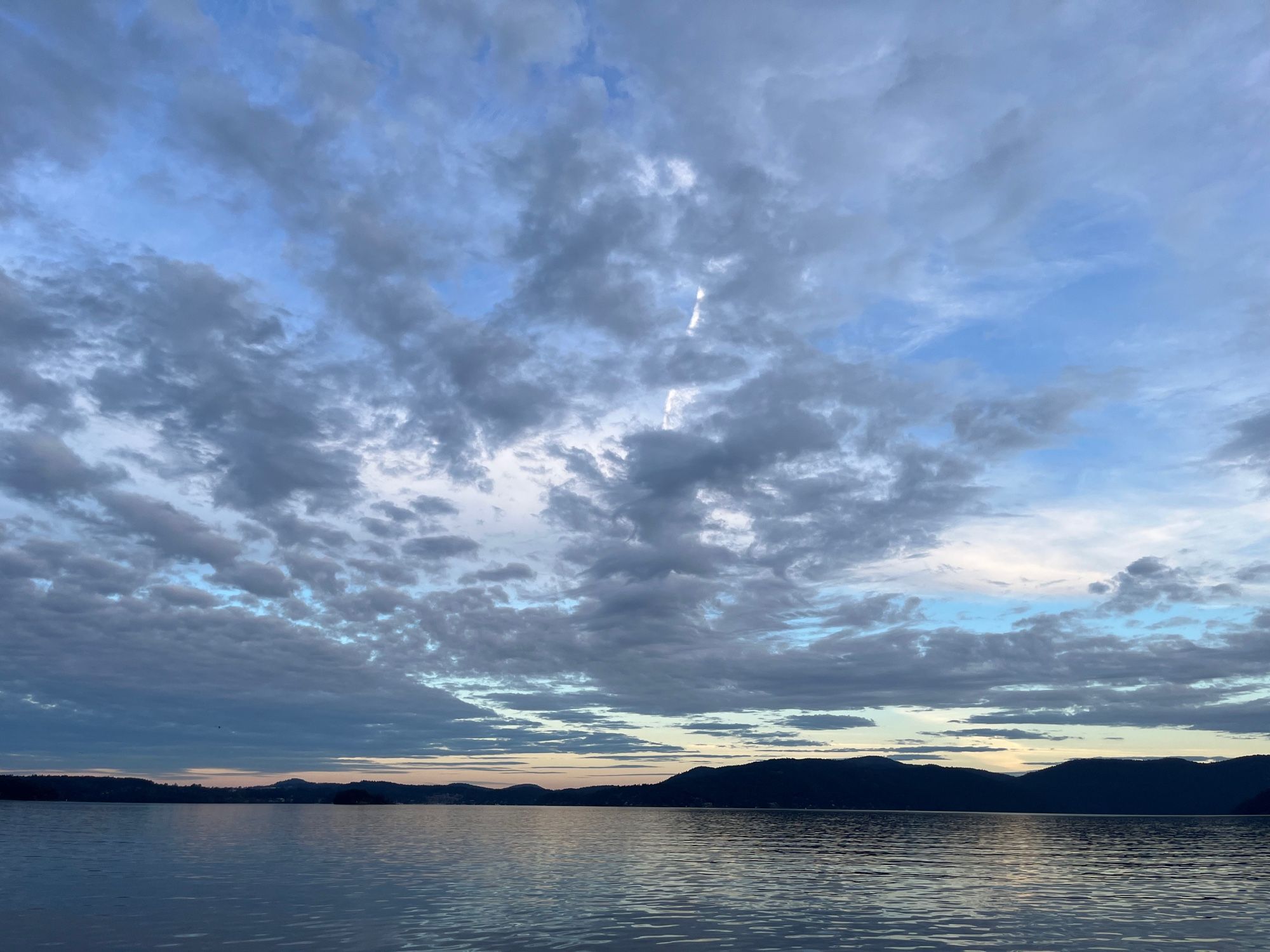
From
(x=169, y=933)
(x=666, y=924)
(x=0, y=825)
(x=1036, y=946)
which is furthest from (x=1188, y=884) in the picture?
(x=0, y=825)

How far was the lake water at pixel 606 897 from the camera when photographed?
50.3m

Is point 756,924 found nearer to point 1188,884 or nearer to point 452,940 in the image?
point 452,940

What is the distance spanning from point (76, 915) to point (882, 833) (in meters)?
180

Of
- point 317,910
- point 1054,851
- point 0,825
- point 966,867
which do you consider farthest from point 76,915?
point 0,825

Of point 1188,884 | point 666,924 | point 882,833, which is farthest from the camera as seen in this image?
point 882,833

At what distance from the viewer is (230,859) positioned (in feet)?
335

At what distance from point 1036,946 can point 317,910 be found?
47417mm

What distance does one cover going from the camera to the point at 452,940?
4803cm

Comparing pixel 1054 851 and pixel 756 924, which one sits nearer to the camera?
pixel 756 924

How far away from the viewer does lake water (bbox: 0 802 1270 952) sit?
5034 cm

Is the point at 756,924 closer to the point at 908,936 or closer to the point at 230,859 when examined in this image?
the point at 908,936

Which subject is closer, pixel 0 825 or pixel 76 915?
pixel 76 915

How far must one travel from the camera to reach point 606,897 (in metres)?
69.7

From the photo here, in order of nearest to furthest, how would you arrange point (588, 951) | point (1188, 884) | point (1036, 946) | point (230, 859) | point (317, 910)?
point (588, 951) → point (1036, 946) → point (317, 910) → point (1188, 884) → point (230, 859)
